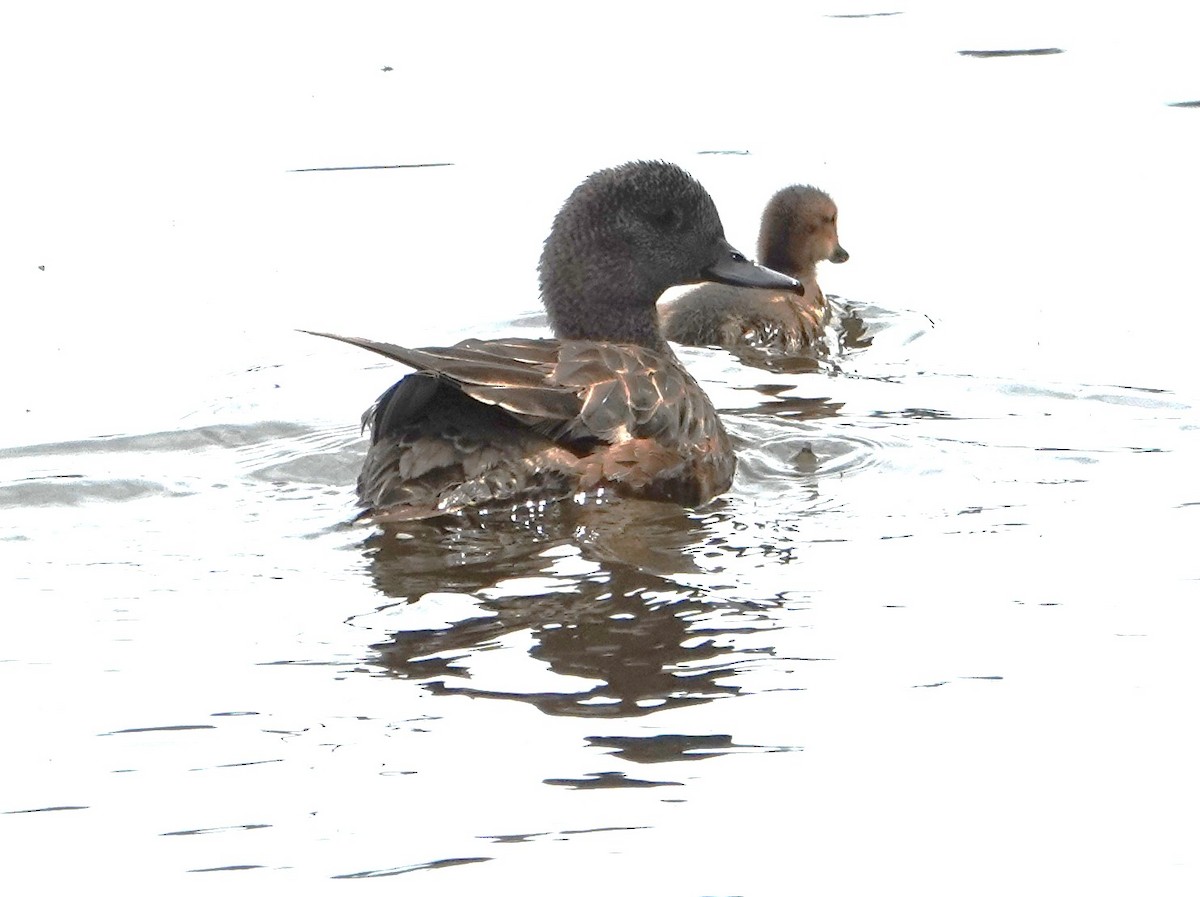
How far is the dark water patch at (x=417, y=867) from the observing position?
4.30 meters

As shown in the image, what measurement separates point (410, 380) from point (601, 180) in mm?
1694

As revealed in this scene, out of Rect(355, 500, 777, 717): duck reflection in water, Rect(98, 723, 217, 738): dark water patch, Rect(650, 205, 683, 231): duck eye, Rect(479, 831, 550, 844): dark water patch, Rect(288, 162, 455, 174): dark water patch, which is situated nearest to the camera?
Rect(479, 831, 550, 844): dark water patch

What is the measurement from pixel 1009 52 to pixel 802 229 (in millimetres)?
4052

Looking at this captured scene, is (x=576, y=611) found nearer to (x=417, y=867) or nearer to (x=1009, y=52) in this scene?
(x=417, y=867)

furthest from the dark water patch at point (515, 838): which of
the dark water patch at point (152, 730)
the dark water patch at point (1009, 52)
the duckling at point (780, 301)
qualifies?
the dark water patch at point (1009, 52)

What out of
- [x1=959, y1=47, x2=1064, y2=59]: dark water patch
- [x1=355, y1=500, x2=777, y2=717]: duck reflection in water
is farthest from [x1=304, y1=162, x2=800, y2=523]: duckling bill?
[x1=959, y1=47, x2=1064, y2=59]: dark water patch

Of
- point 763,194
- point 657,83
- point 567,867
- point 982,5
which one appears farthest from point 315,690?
point 982,5

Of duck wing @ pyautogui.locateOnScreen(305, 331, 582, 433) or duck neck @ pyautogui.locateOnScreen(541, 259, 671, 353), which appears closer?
duck wing @ pyautogui.locateOnScreen(305, 331, 582, 433)

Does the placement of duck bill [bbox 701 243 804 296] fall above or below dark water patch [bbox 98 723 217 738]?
above

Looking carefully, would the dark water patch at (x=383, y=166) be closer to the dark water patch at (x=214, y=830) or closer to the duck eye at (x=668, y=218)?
the duck eye at (x=668, y=218)

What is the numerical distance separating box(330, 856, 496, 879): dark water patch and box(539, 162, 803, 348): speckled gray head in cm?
407

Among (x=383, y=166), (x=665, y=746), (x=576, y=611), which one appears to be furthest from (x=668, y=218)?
(x=383, y=166)

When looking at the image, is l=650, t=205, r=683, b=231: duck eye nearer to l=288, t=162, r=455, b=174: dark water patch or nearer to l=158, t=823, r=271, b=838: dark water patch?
l=288, t=162, r=455, b=174: dark water patch

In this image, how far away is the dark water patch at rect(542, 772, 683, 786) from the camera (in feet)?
15.4
